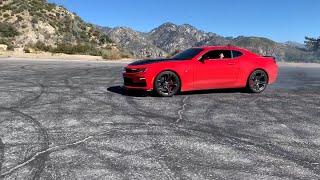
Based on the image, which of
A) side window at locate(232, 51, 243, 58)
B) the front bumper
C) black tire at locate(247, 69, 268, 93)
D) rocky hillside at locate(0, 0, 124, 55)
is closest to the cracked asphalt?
the front bumper

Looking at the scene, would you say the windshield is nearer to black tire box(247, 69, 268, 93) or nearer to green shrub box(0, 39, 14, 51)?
black tire box(247, 69, 268, 93)

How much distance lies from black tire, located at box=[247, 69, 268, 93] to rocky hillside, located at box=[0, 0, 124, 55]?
37.4m

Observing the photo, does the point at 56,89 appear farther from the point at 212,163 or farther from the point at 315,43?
the point at 315,43

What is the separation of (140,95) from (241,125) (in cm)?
448

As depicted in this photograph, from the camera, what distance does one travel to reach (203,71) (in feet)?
44.6

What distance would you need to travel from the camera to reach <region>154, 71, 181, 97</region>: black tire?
1310 centimetres

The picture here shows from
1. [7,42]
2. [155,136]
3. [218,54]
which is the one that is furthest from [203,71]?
[7,42]

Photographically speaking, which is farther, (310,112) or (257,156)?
(310,112)

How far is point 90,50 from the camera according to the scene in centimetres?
5131

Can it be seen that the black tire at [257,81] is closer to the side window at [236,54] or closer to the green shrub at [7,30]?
the side window at [236,54]

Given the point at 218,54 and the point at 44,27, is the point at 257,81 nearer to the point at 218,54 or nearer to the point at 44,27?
the point at 218,54

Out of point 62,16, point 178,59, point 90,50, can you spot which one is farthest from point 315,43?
point 178,59

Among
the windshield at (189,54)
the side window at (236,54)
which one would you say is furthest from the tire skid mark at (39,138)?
the side window at (236,54)

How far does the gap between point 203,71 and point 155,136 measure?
18.3 feet
